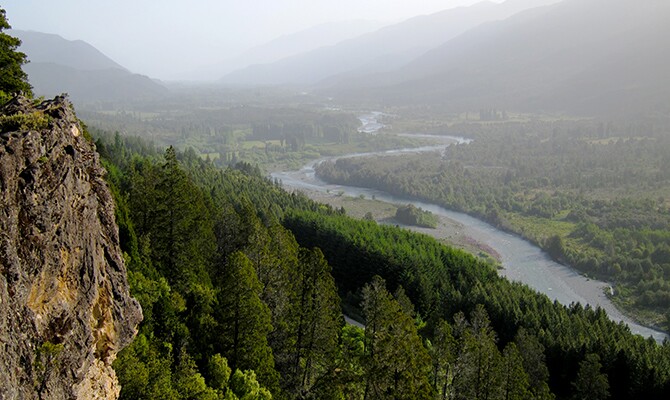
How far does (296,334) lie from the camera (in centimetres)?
2866

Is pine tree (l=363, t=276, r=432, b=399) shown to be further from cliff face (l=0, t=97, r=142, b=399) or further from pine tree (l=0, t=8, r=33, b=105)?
pine tree (l=0, t=8, r=33, b=105)

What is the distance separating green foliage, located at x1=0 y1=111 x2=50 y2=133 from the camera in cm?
1238

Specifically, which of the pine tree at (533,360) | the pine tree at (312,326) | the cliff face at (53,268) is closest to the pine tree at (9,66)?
the cliff face at (53,268)

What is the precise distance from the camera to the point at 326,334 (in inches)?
1135

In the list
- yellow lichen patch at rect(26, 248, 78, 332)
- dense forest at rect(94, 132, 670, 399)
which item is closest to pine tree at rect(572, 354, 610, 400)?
dense forest at rect(94, 132, 670, 399)

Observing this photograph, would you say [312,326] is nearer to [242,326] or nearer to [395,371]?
[242,326]

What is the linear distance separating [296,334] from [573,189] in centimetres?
10804

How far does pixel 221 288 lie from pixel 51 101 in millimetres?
12156

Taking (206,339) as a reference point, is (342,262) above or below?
below

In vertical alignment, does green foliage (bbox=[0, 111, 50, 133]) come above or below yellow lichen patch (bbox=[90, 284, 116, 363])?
above

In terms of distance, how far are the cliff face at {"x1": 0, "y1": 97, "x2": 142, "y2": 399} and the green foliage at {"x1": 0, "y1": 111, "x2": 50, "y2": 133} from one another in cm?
3

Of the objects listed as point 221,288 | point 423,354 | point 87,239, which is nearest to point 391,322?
point 423,354

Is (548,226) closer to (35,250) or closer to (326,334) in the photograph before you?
(326,334)

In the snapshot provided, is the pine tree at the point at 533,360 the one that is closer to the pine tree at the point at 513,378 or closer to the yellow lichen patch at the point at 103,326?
the pine tree at the point at 513,378
